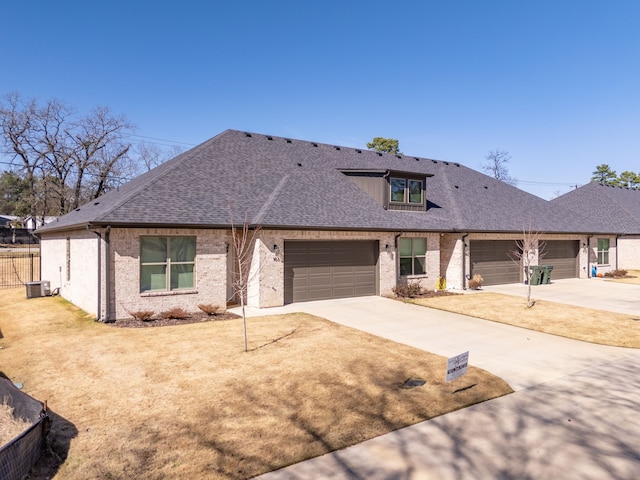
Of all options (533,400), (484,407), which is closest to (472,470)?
(484,407)

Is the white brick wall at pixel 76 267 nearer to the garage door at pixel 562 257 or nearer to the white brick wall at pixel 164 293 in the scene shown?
the white brick wall at pixel 164 293

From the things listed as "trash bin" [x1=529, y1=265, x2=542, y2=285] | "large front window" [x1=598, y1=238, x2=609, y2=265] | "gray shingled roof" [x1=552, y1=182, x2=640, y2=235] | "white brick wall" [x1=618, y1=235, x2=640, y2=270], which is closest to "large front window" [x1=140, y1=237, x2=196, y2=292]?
"trash bin" [x1=529, y1=265, x2=542, y2=285]

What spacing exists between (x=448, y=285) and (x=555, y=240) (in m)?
9.48

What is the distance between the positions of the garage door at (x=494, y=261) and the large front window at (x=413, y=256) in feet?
10.8

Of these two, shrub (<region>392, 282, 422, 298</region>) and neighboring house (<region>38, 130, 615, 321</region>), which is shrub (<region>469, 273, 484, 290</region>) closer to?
neighboring house (<region>38, 130, 615, 321</region>)

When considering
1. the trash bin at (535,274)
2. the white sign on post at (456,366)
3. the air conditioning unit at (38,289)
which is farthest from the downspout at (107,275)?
the trash bin at (535,274)

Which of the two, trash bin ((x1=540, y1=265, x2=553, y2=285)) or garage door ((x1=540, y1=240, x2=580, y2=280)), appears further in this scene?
garage door ((x1=540, y1=240, x2=580, y2=280))

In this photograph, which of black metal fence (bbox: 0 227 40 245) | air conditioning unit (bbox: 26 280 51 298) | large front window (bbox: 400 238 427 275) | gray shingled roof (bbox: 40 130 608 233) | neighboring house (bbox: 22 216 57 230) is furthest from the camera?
black metal fence (bbox: 0 227 40 245)

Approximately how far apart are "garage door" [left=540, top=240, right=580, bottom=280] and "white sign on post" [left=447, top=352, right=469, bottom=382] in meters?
20.2

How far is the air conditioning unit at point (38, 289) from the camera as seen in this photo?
17781 mm

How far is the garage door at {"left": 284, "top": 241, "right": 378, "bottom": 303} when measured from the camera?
15.7 m

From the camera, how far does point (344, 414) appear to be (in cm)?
607

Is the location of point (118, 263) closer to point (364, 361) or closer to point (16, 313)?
point (16, 313)

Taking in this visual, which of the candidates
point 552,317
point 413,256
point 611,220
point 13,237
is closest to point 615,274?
point 611,220
